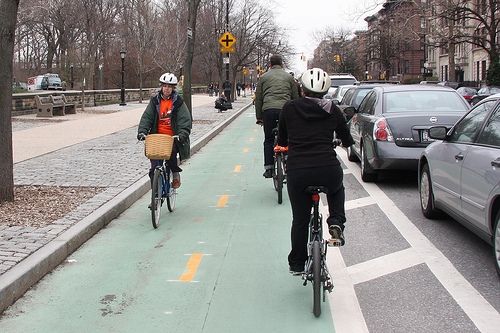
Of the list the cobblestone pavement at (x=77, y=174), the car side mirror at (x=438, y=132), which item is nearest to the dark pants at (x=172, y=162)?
the cobblestone pavement at (x=77, y=174)

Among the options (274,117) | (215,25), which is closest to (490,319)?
(274,117)

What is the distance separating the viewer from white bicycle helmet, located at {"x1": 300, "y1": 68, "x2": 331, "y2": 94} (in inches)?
180

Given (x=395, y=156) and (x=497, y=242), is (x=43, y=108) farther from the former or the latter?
(x=497, y=242)

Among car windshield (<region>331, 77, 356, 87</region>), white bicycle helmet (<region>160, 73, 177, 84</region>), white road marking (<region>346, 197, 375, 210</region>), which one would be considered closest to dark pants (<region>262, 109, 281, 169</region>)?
white road marking (<region>346, 197, 375, 210</region>)

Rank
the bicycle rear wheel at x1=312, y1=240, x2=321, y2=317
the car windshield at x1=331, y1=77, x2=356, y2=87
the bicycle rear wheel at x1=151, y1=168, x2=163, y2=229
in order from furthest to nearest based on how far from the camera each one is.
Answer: the car windshield at x1=331, y1=77, x2=356, y2=87 → the bicycle rear wheel at x1=151, y1=168, x2=163, y2=229 → the bicycle rear wheel at x1=312, y1=240, x2=321, y2=317

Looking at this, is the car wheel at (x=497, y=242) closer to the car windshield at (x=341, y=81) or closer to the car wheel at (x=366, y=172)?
the car wheel at (x=366, y=172)

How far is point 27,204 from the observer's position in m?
7.82

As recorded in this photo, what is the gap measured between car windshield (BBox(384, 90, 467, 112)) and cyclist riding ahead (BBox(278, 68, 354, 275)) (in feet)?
19.5

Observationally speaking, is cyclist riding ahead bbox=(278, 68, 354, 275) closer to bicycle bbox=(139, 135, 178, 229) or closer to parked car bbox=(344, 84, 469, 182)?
bicycle bbox=(139, 135, 178, 229)

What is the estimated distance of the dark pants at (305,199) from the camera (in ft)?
14.6

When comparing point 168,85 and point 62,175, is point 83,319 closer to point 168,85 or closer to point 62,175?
point 168,85

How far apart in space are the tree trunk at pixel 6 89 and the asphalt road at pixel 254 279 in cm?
146

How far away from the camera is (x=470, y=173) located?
5891 mm

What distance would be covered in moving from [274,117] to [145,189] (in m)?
2.43
